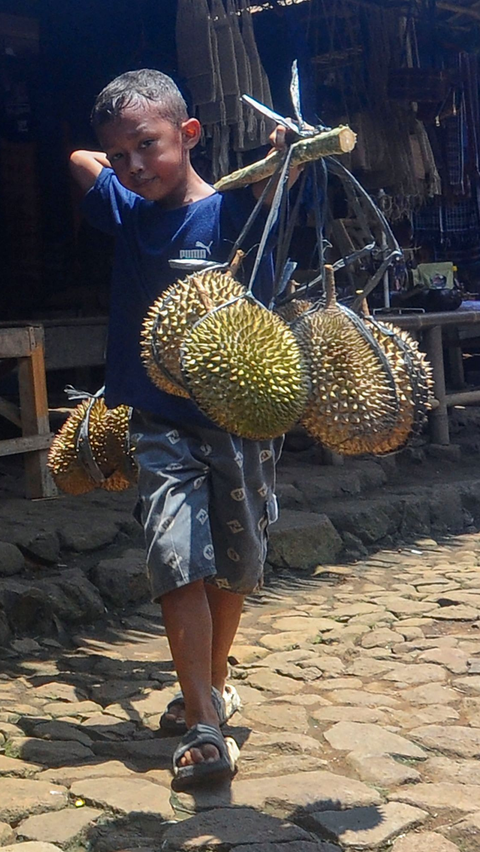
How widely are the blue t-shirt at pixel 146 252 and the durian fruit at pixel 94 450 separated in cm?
14

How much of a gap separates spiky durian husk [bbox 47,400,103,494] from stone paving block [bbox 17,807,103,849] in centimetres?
93

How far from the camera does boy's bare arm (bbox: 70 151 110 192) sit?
2.87 metres


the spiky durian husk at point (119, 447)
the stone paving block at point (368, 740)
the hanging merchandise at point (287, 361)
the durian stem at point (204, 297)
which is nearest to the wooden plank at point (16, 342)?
the spiky durian husk at point (119, 447)

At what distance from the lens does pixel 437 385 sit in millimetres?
7262

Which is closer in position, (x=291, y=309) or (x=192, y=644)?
(x=291, y=309)

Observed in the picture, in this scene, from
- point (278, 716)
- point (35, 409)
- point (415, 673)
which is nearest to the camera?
point (278, 716)

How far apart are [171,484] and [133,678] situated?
1082 mm

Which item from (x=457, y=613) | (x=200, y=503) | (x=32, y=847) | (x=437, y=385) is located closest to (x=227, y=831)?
(x=32, y=847)

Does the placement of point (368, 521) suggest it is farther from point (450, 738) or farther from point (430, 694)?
point (450, 738)

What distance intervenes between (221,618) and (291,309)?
3.01 ft

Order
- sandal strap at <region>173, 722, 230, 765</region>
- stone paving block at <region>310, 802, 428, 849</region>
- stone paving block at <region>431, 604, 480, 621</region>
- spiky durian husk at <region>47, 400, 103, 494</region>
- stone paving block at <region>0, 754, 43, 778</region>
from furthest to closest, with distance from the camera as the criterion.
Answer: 1. stone paving block at <region>431, 604, 480, 621</region>
2. spiky durian husk at <region>47, 400, 103, 494</region>
3. stone paving block at <region>0, 754, 43, 778</region>
4. sandal strap at <region>173, 722, 230, 765</region>
5. stone paving block at <region>310, 802, 428, 849</region>

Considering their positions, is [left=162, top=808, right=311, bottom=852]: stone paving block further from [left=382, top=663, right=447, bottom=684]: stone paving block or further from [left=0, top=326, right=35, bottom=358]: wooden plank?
[left=0, top=326, right=35, bottom=358]: wooden plank

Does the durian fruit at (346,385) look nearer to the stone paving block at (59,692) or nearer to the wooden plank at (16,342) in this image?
the stone paving block at (59,692)

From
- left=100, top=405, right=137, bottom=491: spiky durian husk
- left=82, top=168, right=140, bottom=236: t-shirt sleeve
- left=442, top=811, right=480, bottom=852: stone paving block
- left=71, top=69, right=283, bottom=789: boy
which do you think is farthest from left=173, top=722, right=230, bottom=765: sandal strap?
left=82, top=168, right=140, bottom=236: t-shirt sleeve
